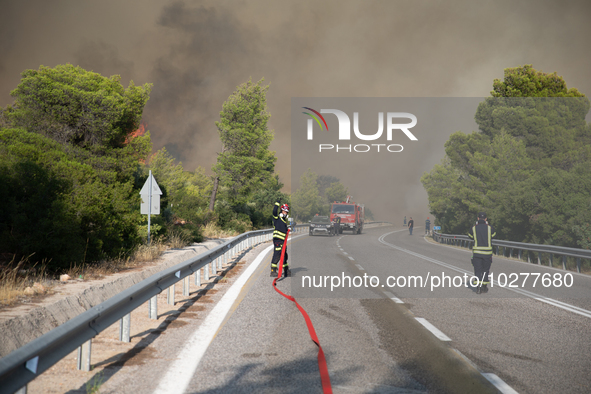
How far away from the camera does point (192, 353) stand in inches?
200

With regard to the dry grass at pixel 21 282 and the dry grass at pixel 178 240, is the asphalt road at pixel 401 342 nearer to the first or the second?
the dry grass at pixel 21 282

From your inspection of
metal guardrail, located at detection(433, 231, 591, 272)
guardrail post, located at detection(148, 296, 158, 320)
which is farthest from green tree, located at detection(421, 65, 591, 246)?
guardrail post, located at detection(148, 296, 158, 320)

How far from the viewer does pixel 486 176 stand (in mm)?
36000

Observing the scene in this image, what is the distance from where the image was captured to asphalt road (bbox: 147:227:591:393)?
4309 millimetres

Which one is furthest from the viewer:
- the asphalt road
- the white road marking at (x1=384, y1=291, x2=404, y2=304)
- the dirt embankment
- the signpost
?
the signpost

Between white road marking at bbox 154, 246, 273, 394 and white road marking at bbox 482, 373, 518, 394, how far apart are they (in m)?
2.87

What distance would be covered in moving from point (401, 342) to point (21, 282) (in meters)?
6.96

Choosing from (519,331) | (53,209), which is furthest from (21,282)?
(519,331)

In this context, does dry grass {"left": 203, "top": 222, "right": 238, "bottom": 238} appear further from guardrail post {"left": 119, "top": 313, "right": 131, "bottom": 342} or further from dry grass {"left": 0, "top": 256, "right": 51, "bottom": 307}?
guardrail post {"left": 119, "top": 313, "right": 131, "bottom": 342}

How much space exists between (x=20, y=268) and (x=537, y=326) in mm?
9625

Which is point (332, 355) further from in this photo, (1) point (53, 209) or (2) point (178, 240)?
(2) point (178, 240)

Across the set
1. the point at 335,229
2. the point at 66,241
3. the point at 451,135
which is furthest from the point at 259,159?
the point at 66,241

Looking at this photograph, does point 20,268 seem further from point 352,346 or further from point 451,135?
point 451,135

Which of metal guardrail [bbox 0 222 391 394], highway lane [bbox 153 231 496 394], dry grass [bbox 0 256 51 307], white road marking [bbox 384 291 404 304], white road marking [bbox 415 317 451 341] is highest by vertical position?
metal guardrail [bbox 0 222 391 394]
